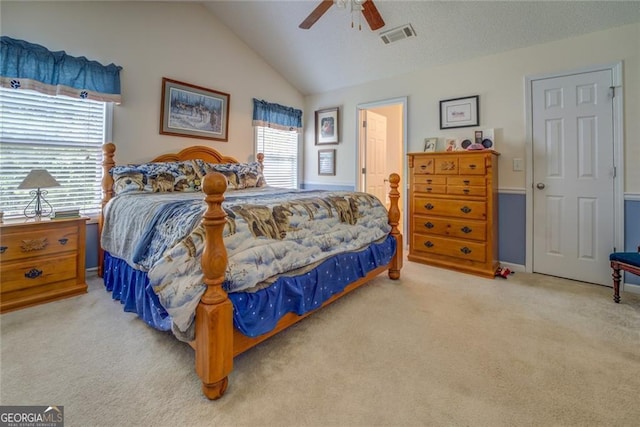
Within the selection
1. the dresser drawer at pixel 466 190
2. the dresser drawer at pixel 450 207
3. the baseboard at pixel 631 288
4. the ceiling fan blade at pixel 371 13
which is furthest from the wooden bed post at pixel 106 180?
the baseboard at pixel 631 288

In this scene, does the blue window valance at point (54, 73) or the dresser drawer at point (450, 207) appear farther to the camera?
the dresser drawer at point (450, 207)

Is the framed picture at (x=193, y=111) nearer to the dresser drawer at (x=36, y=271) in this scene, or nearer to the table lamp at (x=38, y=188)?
the table lamp at (x=38, y=188)

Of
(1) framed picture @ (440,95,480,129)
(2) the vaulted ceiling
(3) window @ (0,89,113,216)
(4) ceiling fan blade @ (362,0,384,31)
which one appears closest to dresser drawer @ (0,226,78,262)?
(3) window @ (0,89,113,216)

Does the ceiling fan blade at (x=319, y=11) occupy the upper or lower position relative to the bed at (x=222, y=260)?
upper

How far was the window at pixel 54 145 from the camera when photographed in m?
2.53

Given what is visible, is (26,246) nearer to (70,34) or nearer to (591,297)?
(70,34)

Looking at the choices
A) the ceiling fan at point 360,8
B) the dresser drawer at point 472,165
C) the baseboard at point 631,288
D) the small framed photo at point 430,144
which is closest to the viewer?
the ceiling fan at point 360,8

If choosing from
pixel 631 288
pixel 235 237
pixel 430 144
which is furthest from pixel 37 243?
pixel 631 288

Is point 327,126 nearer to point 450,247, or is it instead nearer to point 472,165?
point 472,165

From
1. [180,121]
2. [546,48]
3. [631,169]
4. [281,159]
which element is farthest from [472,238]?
[180,121]

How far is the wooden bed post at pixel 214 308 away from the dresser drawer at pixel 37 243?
1.86 m

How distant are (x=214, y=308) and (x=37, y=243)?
1.96m

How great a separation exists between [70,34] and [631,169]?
17.2ft

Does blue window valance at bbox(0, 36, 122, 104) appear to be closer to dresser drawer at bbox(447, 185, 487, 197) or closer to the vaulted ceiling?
the vaulted ceiling
